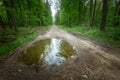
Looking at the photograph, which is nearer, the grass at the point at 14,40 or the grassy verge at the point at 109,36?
the grass at the point at 14,40

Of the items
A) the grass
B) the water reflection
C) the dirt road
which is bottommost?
the dirt road

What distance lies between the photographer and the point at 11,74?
12.9ft

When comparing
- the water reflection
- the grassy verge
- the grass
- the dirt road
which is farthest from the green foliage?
the grassy verge

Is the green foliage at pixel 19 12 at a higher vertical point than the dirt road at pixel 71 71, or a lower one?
higher

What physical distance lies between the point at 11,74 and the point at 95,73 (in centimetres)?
332

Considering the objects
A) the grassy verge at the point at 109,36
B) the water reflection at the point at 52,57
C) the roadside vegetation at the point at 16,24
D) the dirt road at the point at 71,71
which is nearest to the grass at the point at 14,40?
the roadside vegetation at the point at 16,24

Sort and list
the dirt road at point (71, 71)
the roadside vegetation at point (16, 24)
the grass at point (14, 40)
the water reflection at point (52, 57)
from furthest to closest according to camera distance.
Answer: the roadside vegetation at point (16, 24) < the grass at point (14, 40) < the water reflection at point (52, 57) < the dirt road at point (71, 71)

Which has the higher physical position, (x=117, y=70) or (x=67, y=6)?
(x=67, y=6)

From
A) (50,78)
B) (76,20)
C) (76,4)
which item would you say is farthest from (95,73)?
(76,20)

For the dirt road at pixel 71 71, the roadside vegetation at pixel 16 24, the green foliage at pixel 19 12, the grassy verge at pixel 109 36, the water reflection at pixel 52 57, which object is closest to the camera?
the dirt road at pixel 71 71

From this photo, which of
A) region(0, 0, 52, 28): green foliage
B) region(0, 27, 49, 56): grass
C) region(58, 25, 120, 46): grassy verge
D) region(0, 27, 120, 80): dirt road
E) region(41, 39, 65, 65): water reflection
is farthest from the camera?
region(0, 0, 52, 28): green foliage

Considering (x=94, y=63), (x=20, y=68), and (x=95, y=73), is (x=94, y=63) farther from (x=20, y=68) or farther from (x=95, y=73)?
(x=20, y=68)

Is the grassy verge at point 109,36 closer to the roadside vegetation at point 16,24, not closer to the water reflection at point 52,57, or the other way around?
the water reflection at point 52,57

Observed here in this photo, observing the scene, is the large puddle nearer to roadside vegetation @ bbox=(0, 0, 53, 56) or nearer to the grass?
the grass
